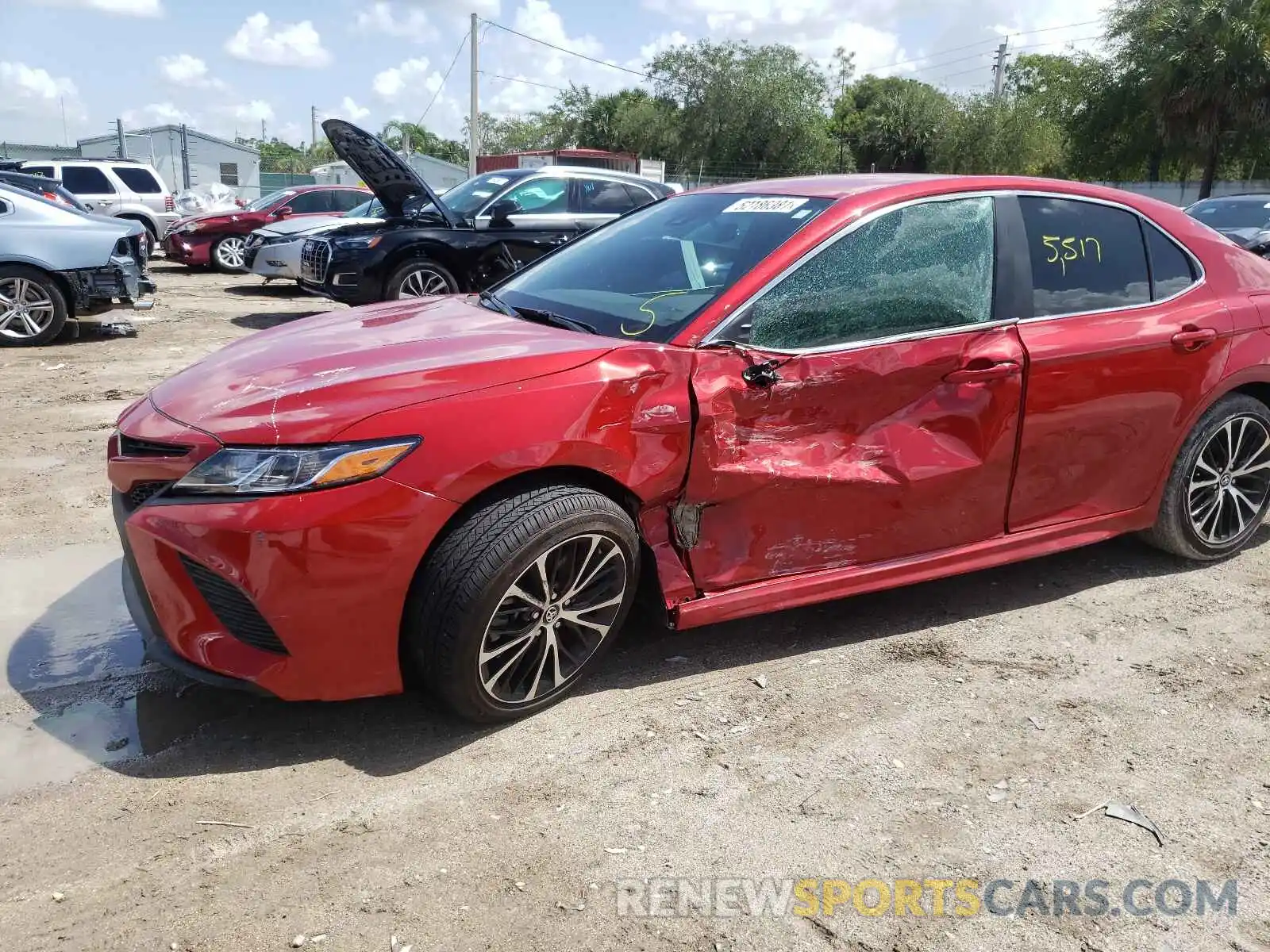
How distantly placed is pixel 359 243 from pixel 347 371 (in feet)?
25.7

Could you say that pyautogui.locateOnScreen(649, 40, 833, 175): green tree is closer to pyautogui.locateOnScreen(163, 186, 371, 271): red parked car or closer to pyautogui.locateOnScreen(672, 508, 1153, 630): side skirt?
pyautogui.locateOnScreen(163, 186, 371, 271): red parked car

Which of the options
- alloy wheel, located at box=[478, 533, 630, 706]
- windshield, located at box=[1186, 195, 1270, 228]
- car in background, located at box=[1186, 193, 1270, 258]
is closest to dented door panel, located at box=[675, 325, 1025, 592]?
alloy wheel, located at box=[478, 533, 630, 706]

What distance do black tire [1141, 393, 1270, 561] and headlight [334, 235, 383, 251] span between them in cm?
798

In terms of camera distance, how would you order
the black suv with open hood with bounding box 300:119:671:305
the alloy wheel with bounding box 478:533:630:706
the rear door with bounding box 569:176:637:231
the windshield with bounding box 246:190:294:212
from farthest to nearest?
the windshield with bounding box 246:190:294:212 < the rear door with bounding box 569:176:637:231 < the black suv with open hood with bounding box 300:119:671:305 < the alloy wheel with bounding box 478:533:630:706

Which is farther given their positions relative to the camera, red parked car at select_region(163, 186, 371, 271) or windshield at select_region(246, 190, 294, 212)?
windshield at select_region(246, 190, 294, 212)

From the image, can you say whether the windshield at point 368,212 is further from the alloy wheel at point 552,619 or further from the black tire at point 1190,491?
the alloy wheel at point 552,619

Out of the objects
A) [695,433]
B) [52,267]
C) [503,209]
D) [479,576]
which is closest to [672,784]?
[479,576]

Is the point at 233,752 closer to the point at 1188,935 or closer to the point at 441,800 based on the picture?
the point at 441,800

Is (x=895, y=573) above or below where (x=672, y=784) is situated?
above

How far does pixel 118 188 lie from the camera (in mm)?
18625

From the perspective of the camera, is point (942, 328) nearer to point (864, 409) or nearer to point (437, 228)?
point (864, 409)

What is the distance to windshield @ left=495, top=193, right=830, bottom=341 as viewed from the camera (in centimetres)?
342

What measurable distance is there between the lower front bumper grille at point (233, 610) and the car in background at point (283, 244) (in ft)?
36.2

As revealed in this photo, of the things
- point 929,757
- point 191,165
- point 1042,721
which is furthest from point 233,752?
point 191,165
